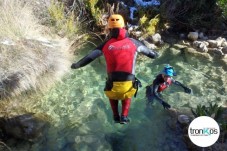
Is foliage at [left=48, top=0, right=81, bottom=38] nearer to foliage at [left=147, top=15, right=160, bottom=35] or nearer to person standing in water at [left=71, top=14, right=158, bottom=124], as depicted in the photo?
foliage at [left=147, top=15, right=160, bottom=35]

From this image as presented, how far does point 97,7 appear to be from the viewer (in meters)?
7.57

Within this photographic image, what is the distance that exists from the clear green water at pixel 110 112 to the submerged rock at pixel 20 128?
6.7 inches

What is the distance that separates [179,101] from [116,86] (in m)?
1.85

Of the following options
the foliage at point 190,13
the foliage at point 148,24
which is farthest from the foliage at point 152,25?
the foliage at point 190,13

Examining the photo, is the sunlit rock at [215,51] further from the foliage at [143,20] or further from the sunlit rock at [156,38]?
the foliage at [143,20]

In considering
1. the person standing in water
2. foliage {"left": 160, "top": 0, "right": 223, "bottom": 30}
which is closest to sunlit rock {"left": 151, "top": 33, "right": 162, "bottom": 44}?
foliage {"left": 160, "top": 0, "right": 223, "bottom": 30}

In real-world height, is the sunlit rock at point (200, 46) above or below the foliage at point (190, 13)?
below

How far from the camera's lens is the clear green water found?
530 centimetres

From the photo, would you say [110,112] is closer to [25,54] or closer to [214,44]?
[25,54]

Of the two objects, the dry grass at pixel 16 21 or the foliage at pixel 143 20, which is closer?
the dry grass at pixel 16 21

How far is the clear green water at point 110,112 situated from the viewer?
5.30m

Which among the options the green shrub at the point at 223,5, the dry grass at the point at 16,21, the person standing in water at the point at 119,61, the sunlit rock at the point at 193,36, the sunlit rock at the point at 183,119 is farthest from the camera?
the sunlit rock at the point at 193,36

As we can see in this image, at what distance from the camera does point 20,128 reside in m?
5.34

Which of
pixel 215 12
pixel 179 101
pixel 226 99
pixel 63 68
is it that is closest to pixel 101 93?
pixel 63 68
